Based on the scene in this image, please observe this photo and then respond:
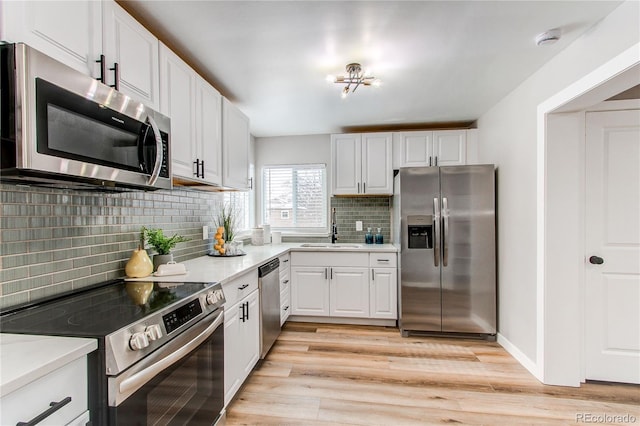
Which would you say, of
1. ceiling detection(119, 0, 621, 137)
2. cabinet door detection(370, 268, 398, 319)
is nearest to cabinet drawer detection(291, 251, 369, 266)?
cabinet door detection(370, 268, 398, 319)

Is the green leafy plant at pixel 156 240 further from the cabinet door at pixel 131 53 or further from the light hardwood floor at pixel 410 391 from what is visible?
the light hardwood floor at pixel 410 391

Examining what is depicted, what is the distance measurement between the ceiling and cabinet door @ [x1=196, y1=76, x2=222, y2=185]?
0.59 feet

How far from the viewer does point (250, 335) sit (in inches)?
86.1

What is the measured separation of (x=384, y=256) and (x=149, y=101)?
8.66 feet

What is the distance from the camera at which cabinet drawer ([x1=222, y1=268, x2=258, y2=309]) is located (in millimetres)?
1820

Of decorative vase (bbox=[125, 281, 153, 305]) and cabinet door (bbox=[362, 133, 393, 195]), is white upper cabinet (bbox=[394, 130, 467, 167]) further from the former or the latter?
decorative vase (bbox=[125, 281, 153, 305])

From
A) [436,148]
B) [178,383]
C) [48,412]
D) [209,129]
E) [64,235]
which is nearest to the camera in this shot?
[48,412]

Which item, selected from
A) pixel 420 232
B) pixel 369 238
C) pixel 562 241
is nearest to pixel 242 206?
pixel 369 238

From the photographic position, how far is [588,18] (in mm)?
1672

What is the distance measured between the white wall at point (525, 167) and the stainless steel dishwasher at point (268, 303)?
2152 millimetres

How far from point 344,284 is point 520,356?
174cm

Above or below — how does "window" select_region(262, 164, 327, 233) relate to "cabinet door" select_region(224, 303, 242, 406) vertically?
above

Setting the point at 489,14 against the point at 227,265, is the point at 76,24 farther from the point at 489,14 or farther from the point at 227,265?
the point at 489,14

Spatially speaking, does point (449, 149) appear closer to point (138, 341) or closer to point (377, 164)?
point (377, 164)
